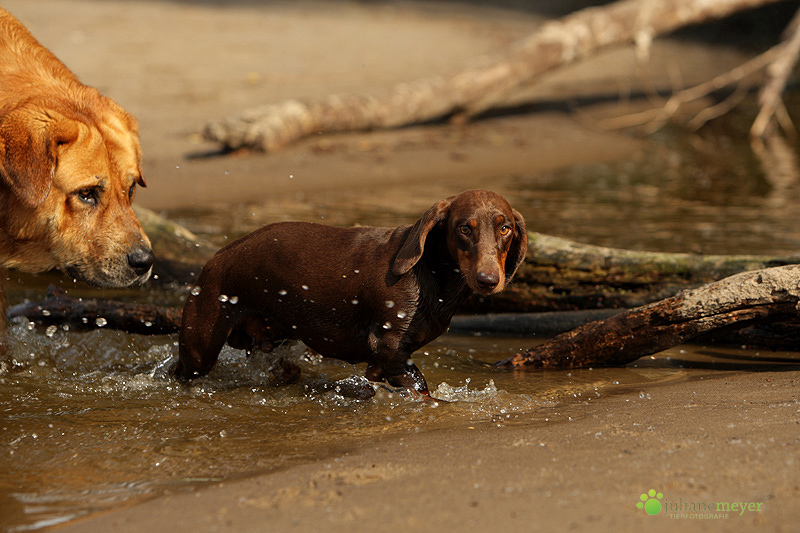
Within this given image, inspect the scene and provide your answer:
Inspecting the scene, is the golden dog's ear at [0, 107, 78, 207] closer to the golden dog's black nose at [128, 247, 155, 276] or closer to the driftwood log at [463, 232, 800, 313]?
the golden dog's black nose at [128, 247, 155, 276]

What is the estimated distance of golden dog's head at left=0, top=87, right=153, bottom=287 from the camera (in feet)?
13.7

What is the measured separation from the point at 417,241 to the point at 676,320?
1578mm

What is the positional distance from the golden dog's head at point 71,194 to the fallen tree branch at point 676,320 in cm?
249

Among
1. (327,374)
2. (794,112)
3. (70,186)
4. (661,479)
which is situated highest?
(794,112)

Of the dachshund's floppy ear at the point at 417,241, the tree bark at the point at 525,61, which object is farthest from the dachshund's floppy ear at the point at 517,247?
the tree bark at the point at 525,61

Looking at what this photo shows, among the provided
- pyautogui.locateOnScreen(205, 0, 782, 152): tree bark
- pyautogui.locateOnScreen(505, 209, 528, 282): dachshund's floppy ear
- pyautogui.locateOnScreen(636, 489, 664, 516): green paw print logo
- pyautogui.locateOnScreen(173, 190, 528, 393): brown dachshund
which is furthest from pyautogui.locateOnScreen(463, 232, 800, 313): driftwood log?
pyautogui.locateOnScreen(205, 0, 782, 152): tree bark

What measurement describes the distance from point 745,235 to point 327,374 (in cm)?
566

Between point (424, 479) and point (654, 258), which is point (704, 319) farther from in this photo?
point (424, 479)

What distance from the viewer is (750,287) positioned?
14.8 feet

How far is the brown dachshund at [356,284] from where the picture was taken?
439 cm

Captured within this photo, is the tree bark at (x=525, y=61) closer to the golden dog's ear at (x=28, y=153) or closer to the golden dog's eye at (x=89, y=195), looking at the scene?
the golden dog's eye at (x=89, y=195)

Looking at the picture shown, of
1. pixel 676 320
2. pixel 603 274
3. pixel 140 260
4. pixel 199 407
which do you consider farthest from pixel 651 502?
pixel 603 274

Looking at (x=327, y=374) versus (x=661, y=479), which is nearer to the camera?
(x=661, y=479)

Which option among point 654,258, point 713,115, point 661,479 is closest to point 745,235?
point 654,258
